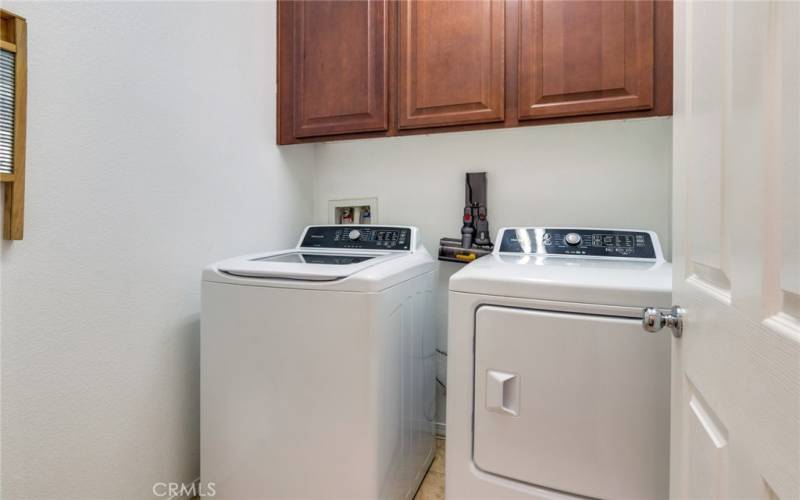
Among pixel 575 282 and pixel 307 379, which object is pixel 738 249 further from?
pixel 307 379

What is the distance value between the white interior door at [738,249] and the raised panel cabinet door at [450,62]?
0.80m

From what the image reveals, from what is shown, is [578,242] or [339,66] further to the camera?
[339,66]

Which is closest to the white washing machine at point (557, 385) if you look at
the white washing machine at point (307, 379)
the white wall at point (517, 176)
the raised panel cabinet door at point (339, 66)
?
the white washing machine at point (307, 379)

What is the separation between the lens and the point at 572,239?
5.05 feet

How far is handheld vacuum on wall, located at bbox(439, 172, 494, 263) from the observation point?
1783mm

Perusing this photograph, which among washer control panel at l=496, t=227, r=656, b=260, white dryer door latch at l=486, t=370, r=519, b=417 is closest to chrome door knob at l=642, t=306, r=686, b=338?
white dryer door latch at l=486, t=370, r=519, b=417

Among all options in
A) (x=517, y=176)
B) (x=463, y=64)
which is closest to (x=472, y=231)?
(x=517, y=176)

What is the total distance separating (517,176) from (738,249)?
137 centimetres

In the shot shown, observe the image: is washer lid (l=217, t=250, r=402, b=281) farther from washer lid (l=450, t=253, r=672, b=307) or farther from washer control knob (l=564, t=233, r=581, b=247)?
washer control knob (l=564, t=233, r=581, b=247)

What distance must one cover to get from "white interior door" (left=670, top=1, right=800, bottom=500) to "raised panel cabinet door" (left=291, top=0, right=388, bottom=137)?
1129 mm

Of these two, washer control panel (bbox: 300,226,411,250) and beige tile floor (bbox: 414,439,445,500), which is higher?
washer control panel (bbox: 300,226,411,250)

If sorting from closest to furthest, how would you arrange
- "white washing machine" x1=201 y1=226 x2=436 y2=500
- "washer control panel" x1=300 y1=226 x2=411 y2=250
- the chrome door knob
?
the chrome door knob
"white washing machine" x1=201 y1=226 x2=436 y2=500
"washer control panel" x1=300 y1=226 x2=411 y2=250

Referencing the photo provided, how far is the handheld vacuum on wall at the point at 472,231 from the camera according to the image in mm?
1783

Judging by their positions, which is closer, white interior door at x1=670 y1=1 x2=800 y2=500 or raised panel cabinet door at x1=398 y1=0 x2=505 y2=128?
white interior door at x1=670 y1=1 x2=800 y2=500
